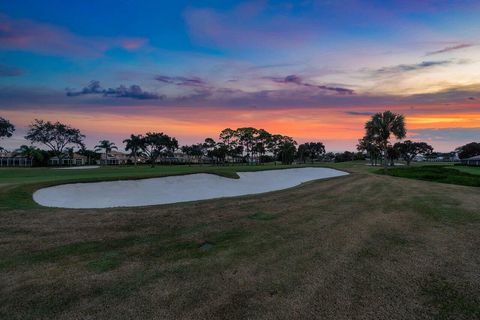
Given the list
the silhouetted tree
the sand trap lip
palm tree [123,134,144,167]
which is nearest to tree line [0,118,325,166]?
palm tree [123,134,144,167]

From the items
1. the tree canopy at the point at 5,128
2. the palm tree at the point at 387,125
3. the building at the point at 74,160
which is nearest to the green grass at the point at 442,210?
the palm tree at the point at 387,125

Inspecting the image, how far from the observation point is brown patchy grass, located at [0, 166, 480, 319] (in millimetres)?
4199

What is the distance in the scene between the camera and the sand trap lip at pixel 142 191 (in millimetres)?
16016

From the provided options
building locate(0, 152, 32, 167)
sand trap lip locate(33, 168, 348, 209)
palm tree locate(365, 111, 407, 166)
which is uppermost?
palm tree locate(365, 111, 407, 166)

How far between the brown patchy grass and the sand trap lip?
17.8ft

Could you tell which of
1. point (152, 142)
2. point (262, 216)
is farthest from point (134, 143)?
point (262, 216)

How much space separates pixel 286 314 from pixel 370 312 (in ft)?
4.42

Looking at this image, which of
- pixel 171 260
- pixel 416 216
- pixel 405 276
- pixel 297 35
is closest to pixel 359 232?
pixel 405 276

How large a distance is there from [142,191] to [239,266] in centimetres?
1666

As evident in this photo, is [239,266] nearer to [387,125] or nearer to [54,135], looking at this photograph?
[387,125]

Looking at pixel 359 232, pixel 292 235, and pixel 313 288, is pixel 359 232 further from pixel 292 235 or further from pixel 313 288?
pixel 313 288

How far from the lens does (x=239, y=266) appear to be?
5.77 metres

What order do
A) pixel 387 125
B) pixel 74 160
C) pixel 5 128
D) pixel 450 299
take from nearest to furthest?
pixel 450 299 < pixel 387 125 < pixel 5 128 < pixel 74 160

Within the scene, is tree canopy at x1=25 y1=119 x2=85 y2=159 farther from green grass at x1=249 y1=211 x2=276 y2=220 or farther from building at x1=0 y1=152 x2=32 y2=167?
green grass at x1=249 y1=211 x2=276 y2=220
